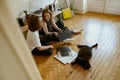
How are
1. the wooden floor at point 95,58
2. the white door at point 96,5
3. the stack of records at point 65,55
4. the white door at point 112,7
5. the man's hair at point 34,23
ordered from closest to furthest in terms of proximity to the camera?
the wooden floor at point 95,58, the man's hair at point 34,23, the stack of records at point 65,55, the white door at point 112,7, the white door at point 96,5

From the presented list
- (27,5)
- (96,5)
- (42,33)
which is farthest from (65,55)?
(96,5)

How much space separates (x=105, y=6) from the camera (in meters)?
3.76

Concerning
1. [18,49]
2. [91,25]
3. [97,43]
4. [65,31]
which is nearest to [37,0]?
[65,31]

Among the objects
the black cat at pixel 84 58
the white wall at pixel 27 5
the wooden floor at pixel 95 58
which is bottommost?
the wooden floor at pixel 95 58

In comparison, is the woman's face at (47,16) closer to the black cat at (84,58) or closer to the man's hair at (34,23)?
the man's hair at (34,23)

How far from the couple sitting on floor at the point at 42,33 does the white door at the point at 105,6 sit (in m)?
1.31

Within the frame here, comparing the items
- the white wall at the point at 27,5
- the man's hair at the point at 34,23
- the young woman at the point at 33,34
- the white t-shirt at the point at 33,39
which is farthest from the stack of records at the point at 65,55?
the white wall at the point at 27,5

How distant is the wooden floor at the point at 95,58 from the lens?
6.43ft

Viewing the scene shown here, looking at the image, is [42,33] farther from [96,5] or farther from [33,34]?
[96,5]

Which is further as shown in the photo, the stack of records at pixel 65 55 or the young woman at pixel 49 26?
the young woman at pixel 49 26

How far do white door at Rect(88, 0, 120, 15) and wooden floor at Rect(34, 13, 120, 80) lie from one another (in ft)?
1.38

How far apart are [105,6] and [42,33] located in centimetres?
204

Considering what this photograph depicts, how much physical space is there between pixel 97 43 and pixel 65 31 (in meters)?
0.66

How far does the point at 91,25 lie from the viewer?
3270 mm
